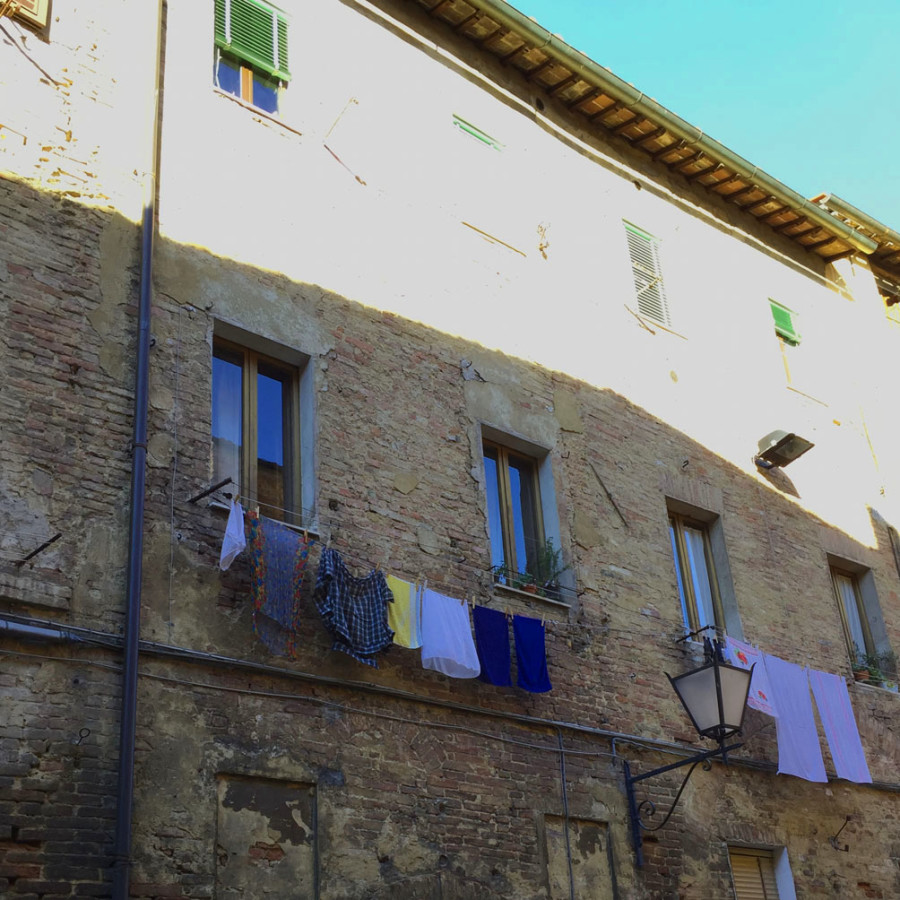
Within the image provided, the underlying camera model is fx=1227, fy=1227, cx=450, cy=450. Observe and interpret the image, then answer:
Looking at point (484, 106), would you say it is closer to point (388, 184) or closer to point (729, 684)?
point (388, 184)

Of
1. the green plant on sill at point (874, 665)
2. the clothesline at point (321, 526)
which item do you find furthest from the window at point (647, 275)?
the clothesline at point (321, 526)

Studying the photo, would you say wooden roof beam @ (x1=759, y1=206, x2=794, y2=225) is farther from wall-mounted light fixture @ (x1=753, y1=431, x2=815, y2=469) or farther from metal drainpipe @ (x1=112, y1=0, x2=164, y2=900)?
metal drainpipe @ (x1=112, y1=0, x2=164, y2=900)

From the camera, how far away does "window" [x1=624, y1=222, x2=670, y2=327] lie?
1284 cm

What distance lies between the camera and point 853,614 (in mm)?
13391

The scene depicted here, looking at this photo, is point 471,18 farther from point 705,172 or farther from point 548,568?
point 548,568

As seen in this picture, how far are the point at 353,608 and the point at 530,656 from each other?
165cm

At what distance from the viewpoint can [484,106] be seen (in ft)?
39.9

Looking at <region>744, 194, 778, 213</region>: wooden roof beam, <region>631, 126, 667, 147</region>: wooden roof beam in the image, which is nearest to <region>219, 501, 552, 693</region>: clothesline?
<region>631, 126, 667, 147</region>: wooden roof beam

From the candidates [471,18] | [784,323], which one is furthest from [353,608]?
[784,323]

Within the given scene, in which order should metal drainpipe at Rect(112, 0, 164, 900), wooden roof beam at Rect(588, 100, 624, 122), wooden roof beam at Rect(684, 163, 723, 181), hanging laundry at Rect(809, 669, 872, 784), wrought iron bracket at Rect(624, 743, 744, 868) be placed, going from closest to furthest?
metal drainpipe at Rect(112, 0, 164, 900) < wrought iron bracket at Rect(624, 743, 744, 868) < hanging laundry at Rect(809, 669, 872, 784) < wooden roof beam at Rect(588, 100, 624, 122) < wooden roof beam at Rect(684, 163, 723, 181)

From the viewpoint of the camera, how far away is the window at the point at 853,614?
13.1 m

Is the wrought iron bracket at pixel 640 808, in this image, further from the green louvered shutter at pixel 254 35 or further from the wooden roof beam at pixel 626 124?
the wooden roof beam at pixel 626 124

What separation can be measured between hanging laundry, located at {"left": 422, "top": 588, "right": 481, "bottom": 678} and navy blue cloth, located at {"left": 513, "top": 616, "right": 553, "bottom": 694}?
557 millimetres

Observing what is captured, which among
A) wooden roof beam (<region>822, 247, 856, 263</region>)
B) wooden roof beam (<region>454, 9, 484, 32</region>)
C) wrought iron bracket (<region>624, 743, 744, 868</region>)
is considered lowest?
wrought iron bracket (<region>624, 743, 744, 868</region>)
